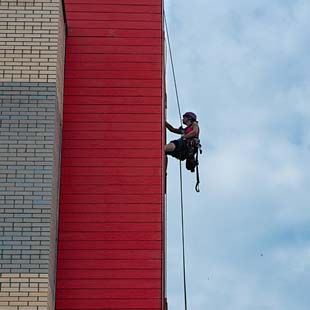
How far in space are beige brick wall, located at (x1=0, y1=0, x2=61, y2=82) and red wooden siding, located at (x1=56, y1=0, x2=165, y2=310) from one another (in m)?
1.33

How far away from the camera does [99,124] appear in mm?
16219

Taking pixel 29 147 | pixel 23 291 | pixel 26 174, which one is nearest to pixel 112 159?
pixel 29 147

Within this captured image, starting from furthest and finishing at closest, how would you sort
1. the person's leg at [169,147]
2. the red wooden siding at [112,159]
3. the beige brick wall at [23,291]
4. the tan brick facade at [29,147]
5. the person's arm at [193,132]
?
the person's arm at [193,132] → the person's leg at [169,147] → the red wooden siding at [112,159] → the tan brick facade at [29,147] → the beige brick wall at [23,291]

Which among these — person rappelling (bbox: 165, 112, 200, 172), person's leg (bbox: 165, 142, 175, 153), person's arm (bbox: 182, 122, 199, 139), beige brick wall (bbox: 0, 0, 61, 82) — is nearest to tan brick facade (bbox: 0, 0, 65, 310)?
beige brick wall (bbox: 0, 0, 61, 82)

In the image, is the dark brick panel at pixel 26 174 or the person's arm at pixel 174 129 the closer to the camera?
the dark brick panel at pixel 26 174

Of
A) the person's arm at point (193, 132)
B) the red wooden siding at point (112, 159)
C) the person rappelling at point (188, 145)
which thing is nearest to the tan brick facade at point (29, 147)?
the red wooden siding at point (112, 159)

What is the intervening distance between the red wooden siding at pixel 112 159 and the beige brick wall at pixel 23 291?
144cm

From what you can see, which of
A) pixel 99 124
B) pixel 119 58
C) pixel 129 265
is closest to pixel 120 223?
pixel 129 265

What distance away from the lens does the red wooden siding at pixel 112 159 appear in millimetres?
15305

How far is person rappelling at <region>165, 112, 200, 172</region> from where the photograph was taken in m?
17.7

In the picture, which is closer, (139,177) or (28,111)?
(28,111)

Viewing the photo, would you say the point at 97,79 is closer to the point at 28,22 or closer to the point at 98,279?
the point at 28,22

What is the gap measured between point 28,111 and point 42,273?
2.60 metres

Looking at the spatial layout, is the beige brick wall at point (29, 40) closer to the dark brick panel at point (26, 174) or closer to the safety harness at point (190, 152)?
the dark brick panel at point (26, 174)
